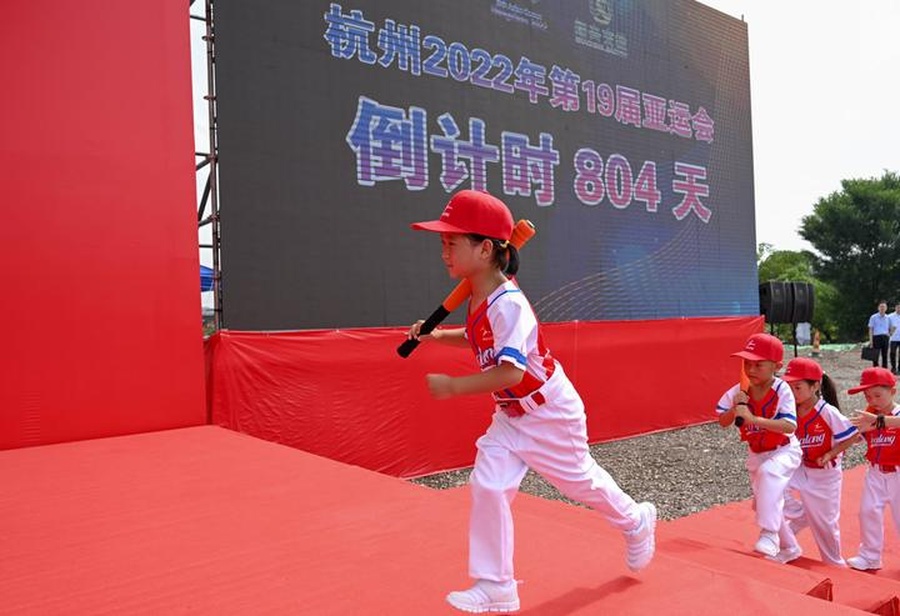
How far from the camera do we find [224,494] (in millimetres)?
3322

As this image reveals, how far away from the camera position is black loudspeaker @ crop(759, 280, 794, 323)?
1240 centimetres

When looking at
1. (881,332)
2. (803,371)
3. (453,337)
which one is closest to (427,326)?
(453,337)

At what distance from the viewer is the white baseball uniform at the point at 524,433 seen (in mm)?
1964

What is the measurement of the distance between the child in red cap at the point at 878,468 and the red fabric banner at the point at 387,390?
3501mm

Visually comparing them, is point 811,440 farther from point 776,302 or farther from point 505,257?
point 776,302

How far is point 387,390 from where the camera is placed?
609 cm

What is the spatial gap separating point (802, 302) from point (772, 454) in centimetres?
1092

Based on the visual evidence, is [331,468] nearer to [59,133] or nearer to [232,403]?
[232,403]

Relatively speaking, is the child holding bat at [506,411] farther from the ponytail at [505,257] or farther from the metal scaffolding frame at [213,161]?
the metal scaffolding frame at [213,161]

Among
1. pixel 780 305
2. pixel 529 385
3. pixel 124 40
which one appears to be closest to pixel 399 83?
pixel 124 40

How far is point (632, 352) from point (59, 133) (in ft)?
20.4

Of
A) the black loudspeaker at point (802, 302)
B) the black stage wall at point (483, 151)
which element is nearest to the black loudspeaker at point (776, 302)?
the black loudspeaker at point (802, 302)

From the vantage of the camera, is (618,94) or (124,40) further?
(618,94)

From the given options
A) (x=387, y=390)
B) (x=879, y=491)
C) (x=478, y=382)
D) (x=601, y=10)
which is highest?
(x=601, y=10)
